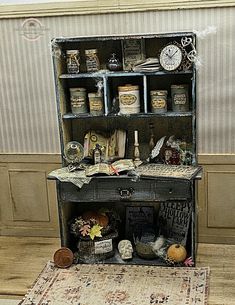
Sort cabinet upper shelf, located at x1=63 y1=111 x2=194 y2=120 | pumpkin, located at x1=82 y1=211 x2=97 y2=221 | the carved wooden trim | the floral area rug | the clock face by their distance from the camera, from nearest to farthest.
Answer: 1. the floral area rug
2. the clock face
3. cabinet upper shelf, located at x1=63 y1=111 x2=194 y2=120
4. the carved wooden trim
5. pumpkin, located at x1=82 y1=211 x2=97 y2=221

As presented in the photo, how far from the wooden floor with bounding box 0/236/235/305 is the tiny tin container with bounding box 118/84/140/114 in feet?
3.73

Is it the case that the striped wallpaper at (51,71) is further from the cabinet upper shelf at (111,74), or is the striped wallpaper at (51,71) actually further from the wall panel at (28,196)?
the cabinet upper shelf at (111,74)

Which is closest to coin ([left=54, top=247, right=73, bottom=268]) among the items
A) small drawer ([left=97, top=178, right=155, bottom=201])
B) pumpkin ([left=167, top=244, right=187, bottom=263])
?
small drawer ([left=97, top=178, right=155, bottom=201])

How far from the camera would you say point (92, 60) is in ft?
10.1

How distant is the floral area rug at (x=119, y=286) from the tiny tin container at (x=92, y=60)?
A: 130cm

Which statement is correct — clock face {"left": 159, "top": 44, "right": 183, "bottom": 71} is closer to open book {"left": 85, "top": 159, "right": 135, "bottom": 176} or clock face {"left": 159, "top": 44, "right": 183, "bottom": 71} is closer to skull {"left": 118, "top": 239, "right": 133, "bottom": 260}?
open book {"left": 85, "top": 159, "right": 135, "bottom": 176}

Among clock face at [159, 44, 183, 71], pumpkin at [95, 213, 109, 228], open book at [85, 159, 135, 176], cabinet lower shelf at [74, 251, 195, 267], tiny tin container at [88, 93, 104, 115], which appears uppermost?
clock face at [159, 44, 183, 71]

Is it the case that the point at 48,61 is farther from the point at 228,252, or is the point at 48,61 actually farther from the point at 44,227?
the point at 228,252

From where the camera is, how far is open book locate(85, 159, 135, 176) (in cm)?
300

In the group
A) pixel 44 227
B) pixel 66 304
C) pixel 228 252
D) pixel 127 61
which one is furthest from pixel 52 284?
pixel 127 61

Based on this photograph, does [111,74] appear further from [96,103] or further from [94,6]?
[94,6]

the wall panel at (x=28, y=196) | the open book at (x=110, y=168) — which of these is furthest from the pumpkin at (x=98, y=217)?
the wall panel at (x=28, y=196)

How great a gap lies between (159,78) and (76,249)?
51.6 inches

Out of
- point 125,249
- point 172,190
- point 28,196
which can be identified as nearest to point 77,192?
point 125,249
